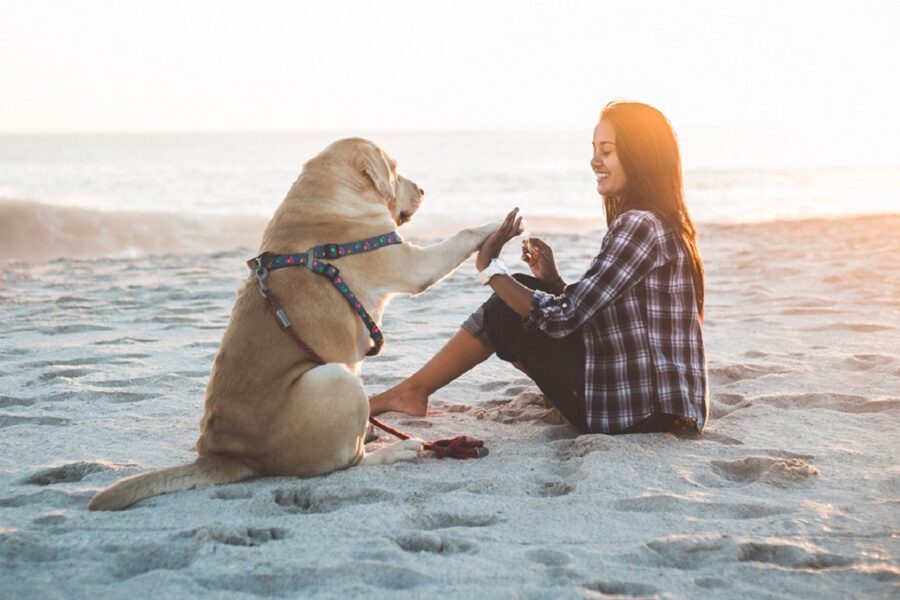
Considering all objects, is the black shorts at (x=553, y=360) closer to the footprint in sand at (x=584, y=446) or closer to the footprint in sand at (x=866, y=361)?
the footprint in sand at (x=584, y=446)

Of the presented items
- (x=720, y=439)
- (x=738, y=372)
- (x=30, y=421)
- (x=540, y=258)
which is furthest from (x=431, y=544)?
(x=738, y=372)

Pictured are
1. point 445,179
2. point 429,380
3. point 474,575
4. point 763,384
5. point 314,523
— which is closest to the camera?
point 474,575

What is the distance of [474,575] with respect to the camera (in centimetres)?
289

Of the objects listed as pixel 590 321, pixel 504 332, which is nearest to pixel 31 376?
pixel 504 332

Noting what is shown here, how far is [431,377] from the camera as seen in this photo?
16.1 ft

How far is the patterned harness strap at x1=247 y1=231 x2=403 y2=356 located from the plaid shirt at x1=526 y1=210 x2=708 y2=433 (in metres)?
0.74

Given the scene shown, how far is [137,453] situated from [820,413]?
3386 millimetres

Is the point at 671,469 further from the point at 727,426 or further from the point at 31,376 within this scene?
the point at 31,376

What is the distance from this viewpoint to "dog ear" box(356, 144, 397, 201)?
4.40 meters

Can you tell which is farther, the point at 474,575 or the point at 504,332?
the point at 504,332

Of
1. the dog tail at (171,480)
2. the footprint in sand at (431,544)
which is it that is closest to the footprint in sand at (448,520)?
the footprint in sand at (431,544)

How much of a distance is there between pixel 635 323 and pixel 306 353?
144cm

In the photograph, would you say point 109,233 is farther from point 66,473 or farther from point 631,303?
point 631,303

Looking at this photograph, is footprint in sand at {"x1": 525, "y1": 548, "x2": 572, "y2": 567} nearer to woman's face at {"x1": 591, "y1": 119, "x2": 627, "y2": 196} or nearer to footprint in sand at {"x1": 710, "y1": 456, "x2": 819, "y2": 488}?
footprint in sand at {"x1": 710, "y1": 456, "x2": 819, "y2": 488}
